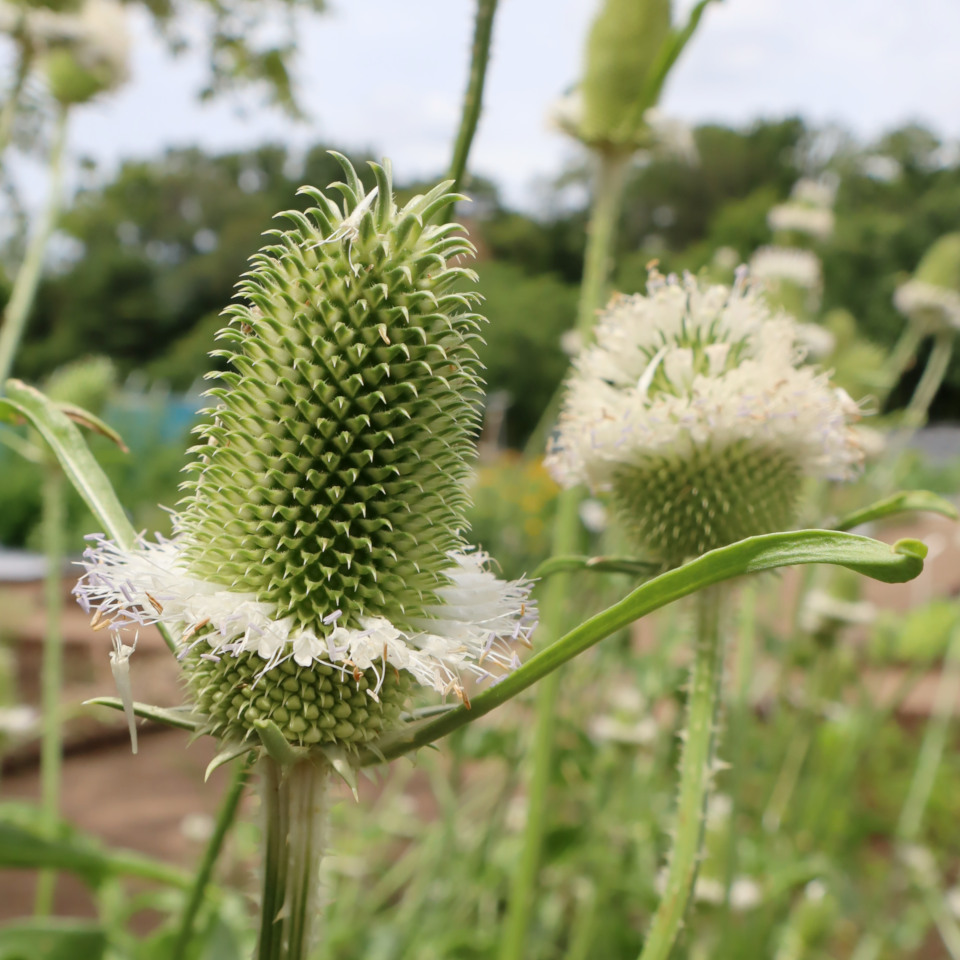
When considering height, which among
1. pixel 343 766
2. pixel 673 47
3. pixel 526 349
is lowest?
pixel 526 349

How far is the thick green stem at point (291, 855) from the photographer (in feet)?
3.00

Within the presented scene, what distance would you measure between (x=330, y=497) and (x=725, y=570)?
0.44 meters

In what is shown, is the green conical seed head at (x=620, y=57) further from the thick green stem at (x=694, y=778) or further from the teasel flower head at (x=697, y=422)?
the thick green stem at (x=694, y=778)

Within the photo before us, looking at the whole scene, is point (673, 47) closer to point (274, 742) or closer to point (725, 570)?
point (725, 570)

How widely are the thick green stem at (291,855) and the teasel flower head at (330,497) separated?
2.3 inches

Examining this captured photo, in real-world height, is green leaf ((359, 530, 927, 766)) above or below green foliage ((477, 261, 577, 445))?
above

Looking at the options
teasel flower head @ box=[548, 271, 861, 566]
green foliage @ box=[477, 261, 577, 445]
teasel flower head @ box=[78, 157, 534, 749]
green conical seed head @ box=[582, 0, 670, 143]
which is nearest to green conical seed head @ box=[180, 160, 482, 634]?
teasel flower head @ box=[78, 157, 534, 749]

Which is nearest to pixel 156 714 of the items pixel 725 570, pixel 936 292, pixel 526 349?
pixel 725 570

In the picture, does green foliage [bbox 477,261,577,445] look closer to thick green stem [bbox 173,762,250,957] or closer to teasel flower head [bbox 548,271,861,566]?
teasel flower head [bbox 548,271,861,566]

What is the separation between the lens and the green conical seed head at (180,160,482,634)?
96 centimetres

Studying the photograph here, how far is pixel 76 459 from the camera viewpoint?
1.07 m

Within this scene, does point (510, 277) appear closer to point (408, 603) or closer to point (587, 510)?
point (587, 510)

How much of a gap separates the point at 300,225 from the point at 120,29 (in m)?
3.18

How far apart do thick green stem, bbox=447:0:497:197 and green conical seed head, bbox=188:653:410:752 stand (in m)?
0.76
